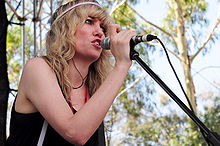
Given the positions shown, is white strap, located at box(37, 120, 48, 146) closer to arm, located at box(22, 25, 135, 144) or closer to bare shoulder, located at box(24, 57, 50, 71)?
arm, located at box(22, 25, 135, 144)

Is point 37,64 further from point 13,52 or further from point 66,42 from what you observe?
point 13,52

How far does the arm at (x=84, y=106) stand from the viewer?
3.37 feet

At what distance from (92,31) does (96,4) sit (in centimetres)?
20

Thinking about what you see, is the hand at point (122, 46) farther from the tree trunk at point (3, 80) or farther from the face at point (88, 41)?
the tree trunk at point (3, 80)

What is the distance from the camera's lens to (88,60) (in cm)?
138

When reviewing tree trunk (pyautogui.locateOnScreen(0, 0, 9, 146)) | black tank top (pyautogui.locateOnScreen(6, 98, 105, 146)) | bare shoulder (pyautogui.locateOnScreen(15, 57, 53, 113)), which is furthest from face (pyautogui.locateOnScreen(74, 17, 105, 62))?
tree trunk (pyautogui.locateOnScreen(0, 0, 9, 146))

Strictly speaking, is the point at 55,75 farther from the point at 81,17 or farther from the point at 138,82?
the point at 138,82

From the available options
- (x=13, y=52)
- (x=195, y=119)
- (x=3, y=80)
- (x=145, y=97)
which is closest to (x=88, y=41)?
(x=195, y=119)

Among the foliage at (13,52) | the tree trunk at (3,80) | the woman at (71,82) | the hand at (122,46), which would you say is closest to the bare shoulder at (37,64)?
the woman at (71,82)

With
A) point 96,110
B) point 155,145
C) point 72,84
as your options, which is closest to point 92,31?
point 72,84

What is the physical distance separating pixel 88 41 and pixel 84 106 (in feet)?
1.31

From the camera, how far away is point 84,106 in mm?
1035

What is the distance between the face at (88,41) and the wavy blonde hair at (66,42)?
0.9 inches

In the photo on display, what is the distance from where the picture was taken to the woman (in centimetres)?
104
